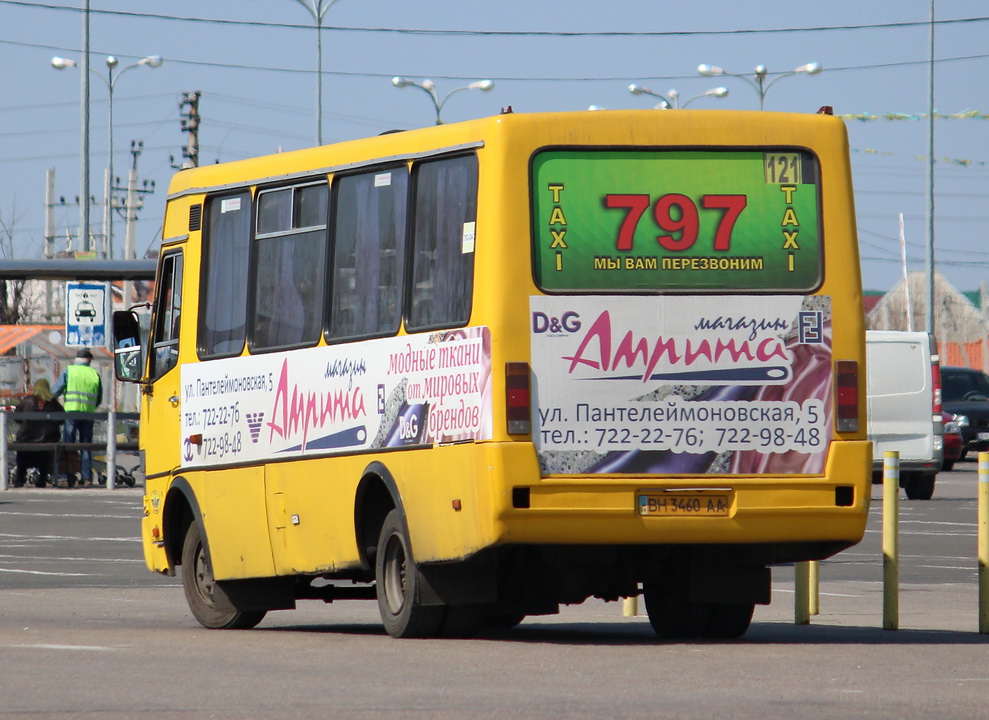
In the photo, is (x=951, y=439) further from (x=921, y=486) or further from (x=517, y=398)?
(x=517, y=398)

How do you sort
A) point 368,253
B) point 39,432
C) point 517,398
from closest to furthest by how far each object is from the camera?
point 517,398
point 368,253
point 39,432

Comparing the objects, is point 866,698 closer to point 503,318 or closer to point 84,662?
point 503,318

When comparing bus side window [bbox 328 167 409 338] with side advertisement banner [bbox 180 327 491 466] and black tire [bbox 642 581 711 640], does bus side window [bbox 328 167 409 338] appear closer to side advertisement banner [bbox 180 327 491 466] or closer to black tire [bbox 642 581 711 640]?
side advertisement banner [bbox 180 327 491 466]

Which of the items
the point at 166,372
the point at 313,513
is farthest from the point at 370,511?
the point at 166,372

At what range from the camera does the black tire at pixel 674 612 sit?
1215cm

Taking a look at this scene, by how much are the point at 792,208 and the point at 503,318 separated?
5.66 ft

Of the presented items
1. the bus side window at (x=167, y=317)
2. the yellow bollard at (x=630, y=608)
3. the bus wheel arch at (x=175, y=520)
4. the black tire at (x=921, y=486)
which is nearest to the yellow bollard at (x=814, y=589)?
the yellow bollard at (x=630, y=608)

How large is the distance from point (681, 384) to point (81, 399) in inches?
A: 893

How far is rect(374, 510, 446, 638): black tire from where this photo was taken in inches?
454

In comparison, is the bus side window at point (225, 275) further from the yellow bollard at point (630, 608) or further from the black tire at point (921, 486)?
the black tire at point (921, 486)

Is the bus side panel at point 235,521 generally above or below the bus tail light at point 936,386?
below

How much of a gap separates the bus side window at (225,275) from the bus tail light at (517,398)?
2.87 metres

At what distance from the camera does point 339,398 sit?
40.2 feet

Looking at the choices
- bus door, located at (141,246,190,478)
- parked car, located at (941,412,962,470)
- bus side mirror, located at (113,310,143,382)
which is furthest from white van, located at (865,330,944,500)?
bus door, located at (141,246,190,478)
